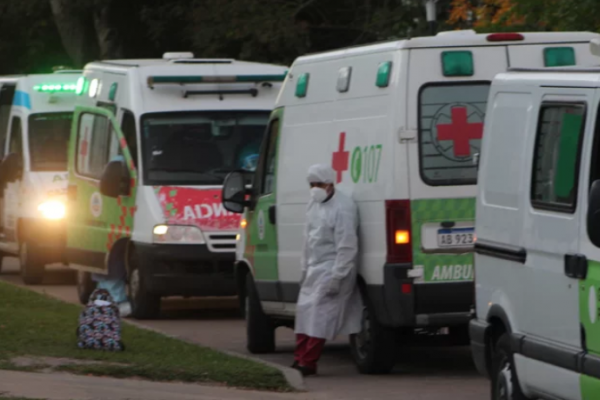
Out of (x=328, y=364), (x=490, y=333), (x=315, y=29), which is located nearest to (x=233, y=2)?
(x=315, y=29)

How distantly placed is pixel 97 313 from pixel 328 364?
6.17 feet

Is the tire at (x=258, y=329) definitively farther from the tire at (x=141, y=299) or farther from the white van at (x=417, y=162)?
the tire at (x=141, y=299)

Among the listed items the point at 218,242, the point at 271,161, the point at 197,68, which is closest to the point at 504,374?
the point at 271,161

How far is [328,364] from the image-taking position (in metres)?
13.2

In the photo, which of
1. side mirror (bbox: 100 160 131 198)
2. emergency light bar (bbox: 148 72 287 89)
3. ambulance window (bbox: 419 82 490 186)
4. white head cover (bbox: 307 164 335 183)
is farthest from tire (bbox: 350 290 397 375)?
emergency light bar (bbox: 148 72 287 89)

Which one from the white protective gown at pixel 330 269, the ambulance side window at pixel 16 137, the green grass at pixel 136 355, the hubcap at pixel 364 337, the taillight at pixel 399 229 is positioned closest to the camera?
the taillight at pixel 399 229

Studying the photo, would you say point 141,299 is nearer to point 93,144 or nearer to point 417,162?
point 93,144

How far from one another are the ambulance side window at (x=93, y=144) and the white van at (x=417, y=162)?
625 cm

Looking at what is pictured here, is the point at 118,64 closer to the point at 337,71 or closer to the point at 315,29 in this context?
the point at 337,71

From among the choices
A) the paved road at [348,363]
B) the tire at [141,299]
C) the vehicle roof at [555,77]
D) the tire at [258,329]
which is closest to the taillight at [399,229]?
the paved road at [348,363]

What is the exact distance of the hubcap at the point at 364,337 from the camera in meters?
12.0

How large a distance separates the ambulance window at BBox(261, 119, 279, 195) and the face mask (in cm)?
165

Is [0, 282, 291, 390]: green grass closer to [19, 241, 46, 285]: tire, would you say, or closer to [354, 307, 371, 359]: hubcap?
[354, 307, 371, 359]: hubcap

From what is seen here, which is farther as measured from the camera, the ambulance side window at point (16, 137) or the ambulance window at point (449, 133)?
the ambulance side window at point (16, 137)
